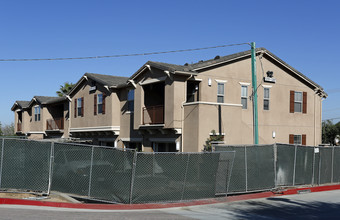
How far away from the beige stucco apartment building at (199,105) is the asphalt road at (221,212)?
6.62m

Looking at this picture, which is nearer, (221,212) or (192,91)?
(221,212)

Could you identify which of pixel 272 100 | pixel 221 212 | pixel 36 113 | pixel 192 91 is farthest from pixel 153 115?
pixel 36 113

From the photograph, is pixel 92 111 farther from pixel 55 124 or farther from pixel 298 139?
pixel 298 139

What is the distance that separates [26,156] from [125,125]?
12840 millimetres

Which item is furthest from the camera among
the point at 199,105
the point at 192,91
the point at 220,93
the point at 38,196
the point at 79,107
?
the point at 79,107

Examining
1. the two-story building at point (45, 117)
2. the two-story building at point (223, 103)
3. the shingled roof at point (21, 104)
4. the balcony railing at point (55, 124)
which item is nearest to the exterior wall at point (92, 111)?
the two-story building at point (45, 117)

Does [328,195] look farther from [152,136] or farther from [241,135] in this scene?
[152,136]

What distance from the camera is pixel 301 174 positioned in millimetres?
17359

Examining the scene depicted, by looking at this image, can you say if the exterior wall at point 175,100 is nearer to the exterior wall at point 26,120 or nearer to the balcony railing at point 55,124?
the balcony railing at point 55,124

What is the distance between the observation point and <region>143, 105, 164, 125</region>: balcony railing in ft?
71.4

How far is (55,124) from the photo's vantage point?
3609 cm

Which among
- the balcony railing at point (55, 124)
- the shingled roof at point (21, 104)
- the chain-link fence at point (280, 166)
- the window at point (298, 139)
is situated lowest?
the chain-link fence at point (280, 166)

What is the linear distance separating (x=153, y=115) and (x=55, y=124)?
17114mm

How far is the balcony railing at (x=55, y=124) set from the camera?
34.6 metres
